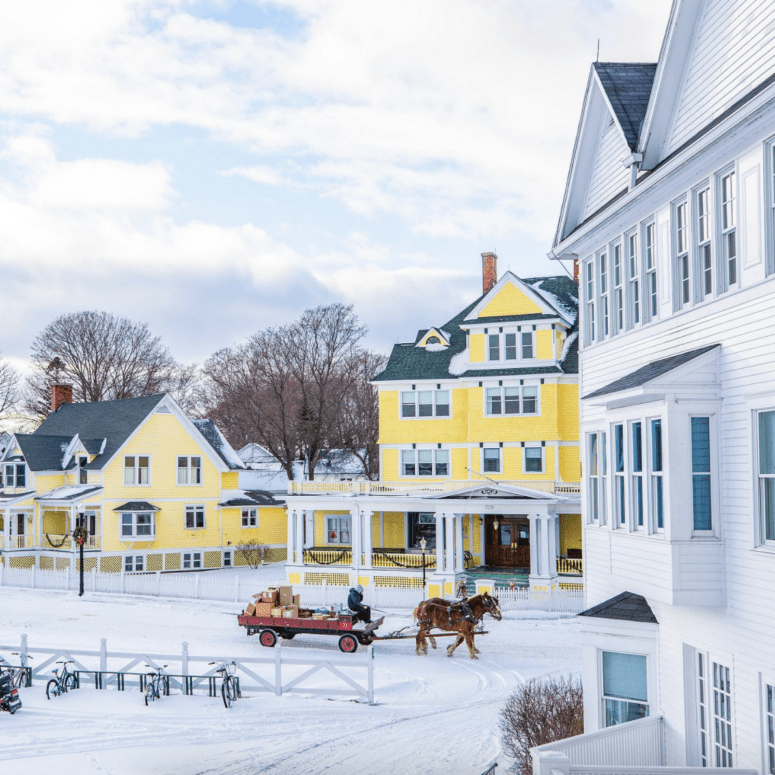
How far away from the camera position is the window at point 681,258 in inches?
496

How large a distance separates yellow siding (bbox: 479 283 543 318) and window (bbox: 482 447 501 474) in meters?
5.62

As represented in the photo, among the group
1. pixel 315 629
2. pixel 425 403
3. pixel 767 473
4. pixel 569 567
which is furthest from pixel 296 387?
pixel 767 473

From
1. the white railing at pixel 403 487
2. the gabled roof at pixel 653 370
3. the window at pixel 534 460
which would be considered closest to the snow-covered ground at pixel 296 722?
the gabled roof at pixel 653 370

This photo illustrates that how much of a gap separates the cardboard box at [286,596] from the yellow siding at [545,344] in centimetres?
1617

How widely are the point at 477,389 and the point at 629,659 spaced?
24.4 m

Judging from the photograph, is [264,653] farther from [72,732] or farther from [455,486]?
[455,486]

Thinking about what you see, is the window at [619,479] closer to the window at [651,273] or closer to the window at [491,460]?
the window at [651,273]

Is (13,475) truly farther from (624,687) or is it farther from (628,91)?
(628,91)

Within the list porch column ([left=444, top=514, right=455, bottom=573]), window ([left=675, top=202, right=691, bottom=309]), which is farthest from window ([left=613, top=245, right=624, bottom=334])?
porch column ([left=444, top=514, right=455, bottom=573])

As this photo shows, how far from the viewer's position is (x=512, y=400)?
122ft

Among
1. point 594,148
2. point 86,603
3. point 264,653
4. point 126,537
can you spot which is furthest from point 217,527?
point 594,148

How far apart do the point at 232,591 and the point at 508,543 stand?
11.9m

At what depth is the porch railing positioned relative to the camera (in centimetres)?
3391

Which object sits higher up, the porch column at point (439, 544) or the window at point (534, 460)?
the window at point (534, 460)
